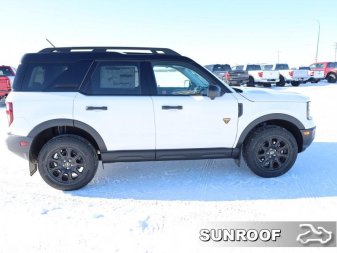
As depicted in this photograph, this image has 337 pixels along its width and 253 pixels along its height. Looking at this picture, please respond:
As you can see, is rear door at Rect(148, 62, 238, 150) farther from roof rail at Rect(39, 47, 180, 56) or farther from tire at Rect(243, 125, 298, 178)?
tire at Rect(243, 125, 298, 178)

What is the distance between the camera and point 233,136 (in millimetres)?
4098

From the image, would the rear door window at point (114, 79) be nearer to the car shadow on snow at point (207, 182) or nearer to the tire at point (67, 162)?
the tire at point (67, 162)

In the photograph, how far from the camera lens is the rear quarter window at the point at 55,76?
375 centimetres

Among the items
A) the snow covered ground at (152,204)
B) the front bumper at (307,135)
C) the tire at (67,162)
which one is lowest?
the snow covered ground at (152,204)

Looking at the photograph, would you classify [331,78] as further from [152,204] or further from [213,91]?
[152,204]

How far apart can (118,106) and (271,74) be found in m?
19.1

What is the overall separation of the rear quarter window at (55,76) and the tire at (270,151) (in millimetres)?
2637

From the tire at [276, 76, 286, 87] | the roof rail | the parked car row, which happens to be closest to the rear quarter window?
the roof rail

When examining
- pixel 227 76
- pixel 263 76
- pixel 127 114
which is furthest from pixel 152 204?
pixel 263 76

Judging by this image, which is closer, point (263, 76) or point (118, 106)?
point (118, 106)

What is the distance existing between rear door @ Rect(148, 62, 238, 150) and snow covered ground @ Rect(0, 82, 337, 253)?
628mm

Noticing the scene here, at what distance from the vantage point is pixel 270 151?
425 centimetres

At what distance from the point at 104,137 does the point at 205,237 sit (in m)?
1.91

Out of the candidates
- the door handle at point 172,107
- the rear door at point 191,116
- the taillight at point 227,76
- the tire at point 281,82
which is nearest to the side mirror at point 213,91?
the rear door at point 191,116
